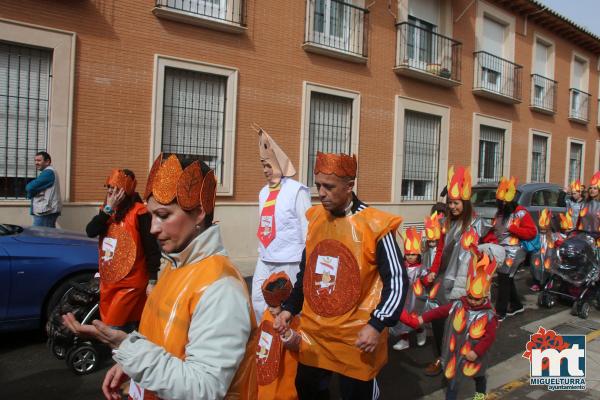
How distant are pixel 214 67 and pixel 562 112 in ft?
54.6

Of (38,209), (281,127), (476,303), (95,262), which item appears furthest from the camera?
(281,127)

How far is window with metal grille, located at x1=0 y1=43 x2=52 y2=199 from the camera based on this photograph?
818 cm

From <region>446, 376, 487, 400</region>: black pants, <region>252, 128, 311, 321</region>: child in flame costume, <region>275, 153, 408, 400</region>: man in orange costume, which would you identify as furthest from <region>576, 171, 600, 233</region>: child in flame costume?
<region>275, 153, 408, 400</region>: man in orange costume

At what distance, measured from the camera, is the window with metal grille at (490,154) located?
17.2 metres

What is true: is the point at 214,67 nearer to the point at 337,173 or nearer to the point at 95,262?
the point at 95,262

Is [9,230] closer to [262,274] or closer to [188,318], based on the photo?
[262,274]

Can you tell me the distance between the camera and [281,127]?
1127 centimetres

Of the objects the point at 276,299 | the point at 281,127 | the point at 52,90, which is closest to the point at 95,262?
the point at 276,299

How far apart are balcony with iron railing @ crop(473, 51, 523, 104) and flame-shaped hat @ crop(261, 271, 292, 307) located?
14.7 metres

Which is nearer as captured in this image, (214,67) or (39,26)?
(39,26)

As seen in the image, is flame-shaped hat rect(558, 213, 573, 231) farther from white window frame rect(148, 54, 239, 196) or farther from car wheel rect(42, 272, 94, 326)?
car wheel rect(42, 272, 94, 326)

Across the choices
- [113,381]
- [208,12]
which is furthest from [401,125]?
[113,381]

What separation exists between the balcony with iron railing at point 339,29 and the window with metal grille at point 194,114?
2.87 metres

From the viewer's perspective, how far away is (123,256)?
12.9ft
